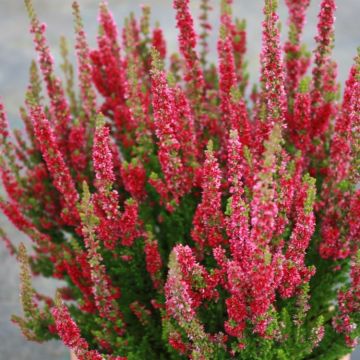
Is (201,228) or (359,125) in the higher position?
(359,125)

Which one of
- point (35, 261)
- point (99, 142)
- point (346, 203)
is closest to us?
point (99, 142)

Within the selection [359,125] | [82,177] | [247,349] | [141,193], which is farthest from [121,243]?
[359,125]

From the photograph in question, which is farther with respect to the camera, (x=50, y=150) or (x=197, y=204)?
(x=197, y=204)

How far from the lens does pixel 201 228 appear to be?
100 centimetres

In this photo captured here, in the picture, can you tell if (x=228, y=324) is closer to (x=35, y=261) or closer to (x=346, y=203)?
(x=346, y=203)

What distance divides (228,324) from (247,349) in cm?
7

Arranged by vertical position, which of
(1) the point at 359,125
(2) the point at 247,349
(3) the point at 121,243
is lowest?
(2) the point at 247,349

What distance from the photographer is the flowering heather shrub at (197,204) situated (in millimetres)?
881

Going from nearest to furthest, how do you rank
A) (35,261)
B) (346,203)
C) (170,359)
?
(346,203)
(170,359)
(35,261)

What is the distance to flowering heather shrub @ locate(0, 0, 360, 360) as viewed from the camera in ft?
2.89

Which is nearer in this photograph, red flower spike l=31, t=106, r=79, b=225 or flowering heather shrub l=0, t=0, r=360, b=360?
flowering heather shrub l=0, t=0, r=360, b=360

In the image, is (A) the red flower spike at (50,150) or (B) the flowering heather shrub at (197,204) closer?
(B) the flowering heather shrub at (197,204)

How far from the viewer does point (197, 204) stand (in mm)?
1216

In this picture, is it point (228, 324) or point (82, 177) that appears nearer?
point (228, 324)
